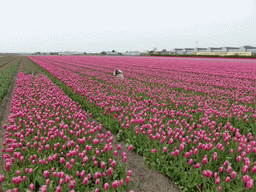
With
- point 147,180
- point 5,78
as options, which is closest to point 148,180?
point 147,180

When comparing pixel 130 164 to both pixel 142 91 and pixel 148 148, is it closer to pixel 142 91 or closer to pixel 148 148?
pixel 148 148

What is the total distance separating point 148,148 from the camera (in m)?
4.77

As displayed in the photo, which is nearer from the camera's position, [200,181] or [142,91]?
[200,181]

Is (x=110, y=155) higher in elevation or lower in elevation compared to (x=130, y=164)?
higher

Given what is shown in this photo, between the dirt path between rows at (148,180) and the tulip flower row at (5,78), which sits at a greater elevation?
the tulip flower row at (5,78)

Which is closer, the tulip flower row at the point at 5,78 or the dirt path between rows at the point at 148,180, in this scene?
the dirt path between rows at the point at 148,180

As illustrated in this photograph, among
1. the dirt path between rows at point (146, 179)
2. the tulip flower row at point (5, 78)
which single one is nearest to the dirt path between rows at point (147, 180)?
the dirt path between rows at point (146, 179)

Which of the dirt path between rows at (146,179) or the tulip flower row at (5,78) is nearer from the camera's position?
the dirt path between rows at (146,179)

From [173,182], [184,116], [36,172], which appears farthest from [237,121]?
[36,172]

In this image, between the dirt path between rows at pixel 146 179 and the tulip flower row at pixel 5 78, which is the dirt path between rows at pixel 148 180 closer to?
the dirt path between rows at pixel 146 179

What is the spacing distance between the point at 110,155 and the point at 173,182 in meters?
1.55

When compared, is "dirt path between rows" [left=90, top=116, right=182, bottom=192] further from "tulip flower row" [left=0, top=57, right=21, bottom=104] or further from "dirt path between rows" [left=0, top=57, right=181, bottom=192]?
"tulip flower row" [left=0, top=57, right=21, bottom=104]

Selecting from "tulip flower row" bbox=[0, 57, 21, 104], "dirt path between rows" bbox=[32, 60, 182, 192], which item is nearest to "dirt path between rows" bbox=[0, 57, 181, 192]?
"dirt path between rows" bbox=[32, 60, 182, 192]

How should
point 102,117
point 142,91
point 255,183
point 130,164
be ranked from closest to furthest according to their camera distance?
point 255,183, point 130,164, point 102,117, point 142,91
